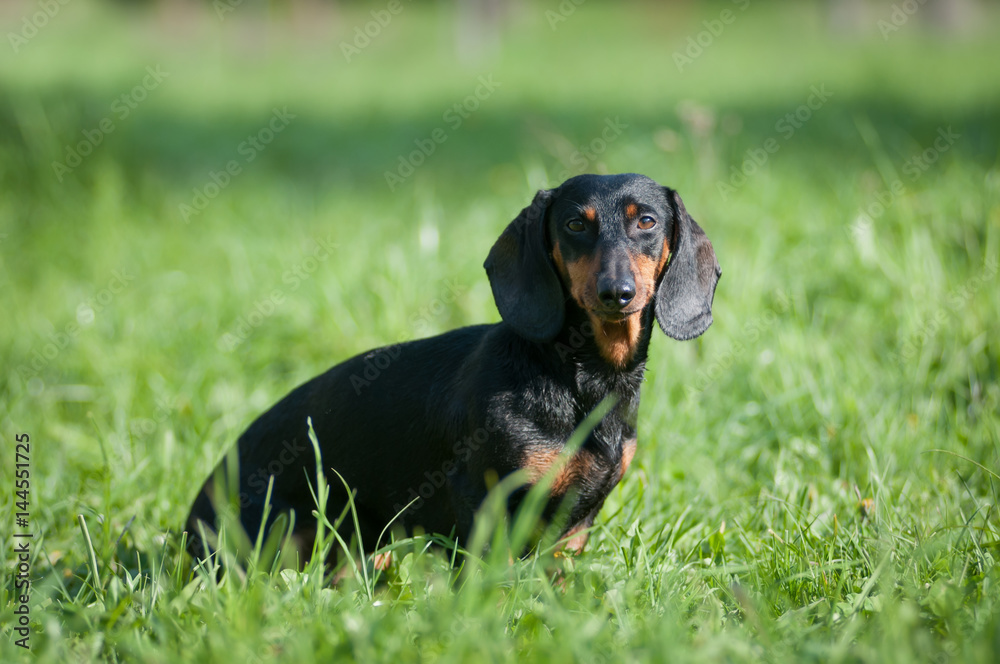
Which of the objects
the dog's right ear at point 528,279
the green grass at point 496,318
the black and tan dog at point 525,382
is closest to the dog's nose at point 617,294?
the black and tan dog at point 525,382

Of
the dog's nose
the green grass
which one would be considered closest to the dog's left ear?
the dog's nose

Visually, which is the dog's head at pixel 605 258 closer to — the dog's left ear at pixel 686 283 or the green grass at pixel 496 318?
the dog's left ear at pixel 686 283

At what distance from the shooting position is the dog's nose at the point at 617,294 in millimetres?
2105

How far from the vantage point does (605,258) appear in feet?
7.27

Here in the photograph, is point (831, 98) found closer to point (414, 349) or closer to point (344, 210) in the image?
point (344, 210)

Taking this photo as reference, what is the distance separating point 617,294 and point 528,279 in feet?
1.08

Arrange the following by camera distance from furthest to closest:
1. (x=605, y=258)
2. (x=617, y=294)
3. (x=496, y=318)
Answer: (x=496, y=318) → (x=605, y=258) → (x=617, y=294)

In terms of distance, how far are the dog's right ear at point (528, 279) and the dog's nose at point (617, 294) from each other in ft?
0.67

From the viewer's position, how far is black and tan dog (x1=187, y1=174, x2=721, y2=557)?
2281 millimetres

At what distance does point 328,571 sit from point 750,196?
3618mm

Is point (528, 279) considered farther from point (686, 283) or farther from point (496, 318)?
point (496, 318)

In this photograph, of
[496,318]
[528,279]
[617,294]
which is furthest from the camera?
[496,318]

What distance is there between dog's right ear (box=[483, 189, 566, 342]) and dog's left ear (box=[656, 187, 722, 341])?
11.9 inches

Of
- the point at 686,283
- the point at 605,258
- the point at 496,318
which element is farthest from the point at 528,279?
the point at 496,318
